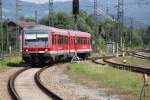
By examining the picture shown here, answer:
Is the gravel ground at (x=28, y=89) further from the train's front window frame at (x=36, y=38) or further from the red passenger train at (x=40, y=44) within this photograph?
the train's front window frame at (x=36, y=38)

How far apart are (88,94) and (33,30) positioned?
19.8 metres

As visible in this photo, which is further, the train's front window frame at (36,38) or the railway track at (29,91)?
the train's front window frame at (36,38)

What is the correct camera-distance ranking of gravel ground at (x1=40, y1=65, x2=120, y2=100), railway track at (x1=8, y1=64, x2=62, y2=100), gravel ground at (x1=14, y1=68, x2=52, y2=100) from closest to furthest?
gravel ground at (x1=40, y1=65, x2=120, y2=100)
railway track at (x1=8, y1=64, x2=62, y2=100)
gravel ground at (x1=14, y1=68, x2=52, y2=100)

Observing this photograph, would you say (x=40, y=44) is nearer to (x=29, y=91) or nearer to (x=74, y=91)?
(x=29, y=91)

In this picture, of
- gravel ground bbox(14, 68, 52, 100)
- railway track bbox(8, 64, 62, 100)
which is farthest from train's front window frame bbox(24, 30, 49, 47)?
railway track bbox(8, 64, 62, 100)

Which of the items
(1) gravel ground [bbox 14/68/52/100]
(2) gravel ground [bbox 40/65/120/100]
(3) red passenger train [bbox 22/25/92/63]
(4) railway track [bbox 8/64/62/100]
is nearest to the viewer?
(2) gravel ground [bbox 40/65/120/100]

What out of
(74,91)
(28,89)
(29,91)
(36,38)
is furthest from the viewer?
(36,38)

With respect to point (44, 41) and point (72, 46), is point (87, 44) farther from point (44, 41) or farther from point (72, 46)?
point (44, 41)

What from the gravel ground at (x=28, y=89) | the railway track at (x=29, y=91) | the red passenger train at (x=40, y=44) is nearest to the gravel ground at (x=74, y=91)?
the railway track at (x=29, y=91)

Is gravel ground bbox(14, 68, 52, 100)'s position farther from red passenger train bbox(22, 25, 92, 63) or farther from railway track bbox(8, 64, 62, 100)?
red passenger train bbox(22, 25, 92, 63)

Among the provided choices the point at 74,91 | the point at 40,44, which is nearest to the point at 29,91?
the point at 74,91

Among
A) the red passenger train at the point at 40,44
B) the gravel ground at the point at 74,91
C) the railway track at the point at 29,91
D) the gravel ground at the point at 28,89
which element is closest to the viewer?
the gravel ground at the point at 74,91

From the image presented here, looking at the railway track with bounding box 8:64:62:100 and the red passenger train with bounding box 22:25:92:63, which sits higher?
the red passenger train with bounding box 22:25:92:63

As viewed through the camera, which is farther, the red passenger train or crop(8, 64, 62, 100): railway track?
the red passenger train
